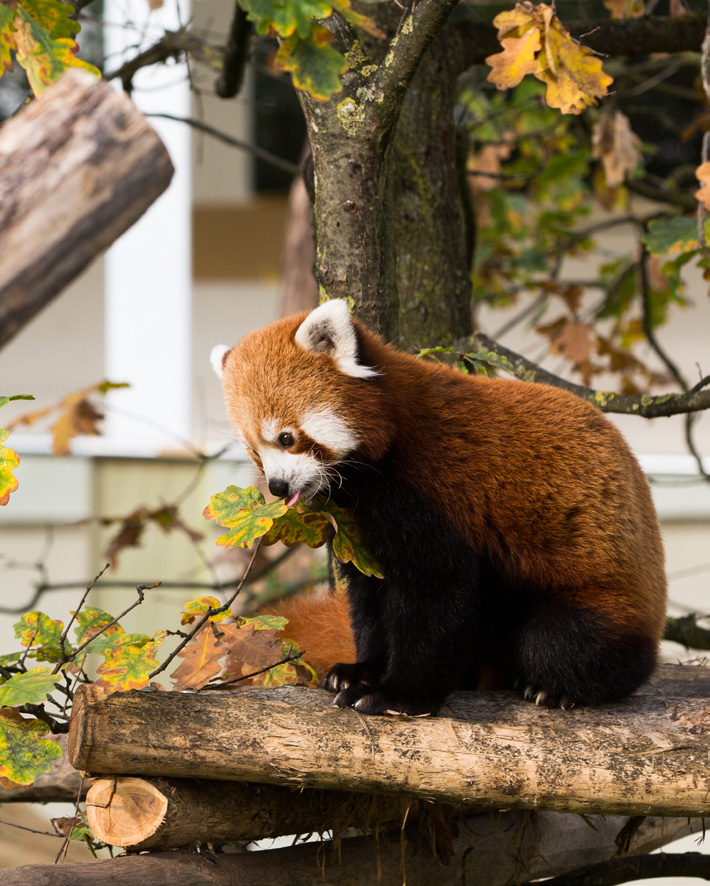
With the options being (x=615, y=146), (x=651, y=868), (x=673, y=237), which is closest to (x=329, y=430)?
(x=673, y=237)

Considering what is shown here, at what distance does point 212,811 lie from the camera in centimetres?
152

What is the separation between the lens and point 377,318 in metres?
→ 1.98

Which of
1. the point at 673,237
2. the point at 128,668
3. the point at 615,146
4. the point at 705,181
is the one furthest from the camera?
the point at 615,146

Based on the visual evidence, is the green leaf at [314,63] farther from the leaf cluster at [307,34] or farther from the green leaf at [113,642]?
the green leaf at [113,642]

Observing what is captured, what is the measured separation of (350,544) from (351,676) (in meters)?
0.29

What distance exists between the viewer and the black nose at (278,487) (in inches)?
63.6

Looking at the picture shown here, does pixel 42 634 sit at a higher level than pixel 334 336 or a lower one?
lower

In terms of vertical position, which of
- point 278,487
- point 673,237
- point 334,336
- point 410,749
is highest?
point 673,237

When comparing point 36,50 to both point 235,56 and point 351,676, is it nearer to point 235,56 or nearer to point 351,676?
point 235,56

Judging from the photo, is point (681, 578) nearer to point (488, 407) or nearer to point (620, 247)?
point (620, 247)

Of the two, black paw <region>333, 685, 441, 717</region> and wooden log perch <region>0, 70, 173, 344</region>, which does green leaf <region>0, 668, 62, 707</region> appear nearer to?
black paw <region>333, 685, 441, 717</region>

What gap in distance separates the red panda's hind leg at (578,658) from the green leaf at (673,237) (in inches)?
38.0

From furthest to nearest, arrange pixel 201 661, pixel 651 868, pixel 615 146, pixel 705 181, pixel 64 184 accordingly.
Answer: pixel 615 146 → pixel 651 868 → pixel 705 181 → pixel 201 661 → pixel 64 184

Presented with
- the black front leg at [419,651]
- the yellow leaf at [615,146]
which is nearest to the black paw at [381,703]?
the black front leg at [419,651]
